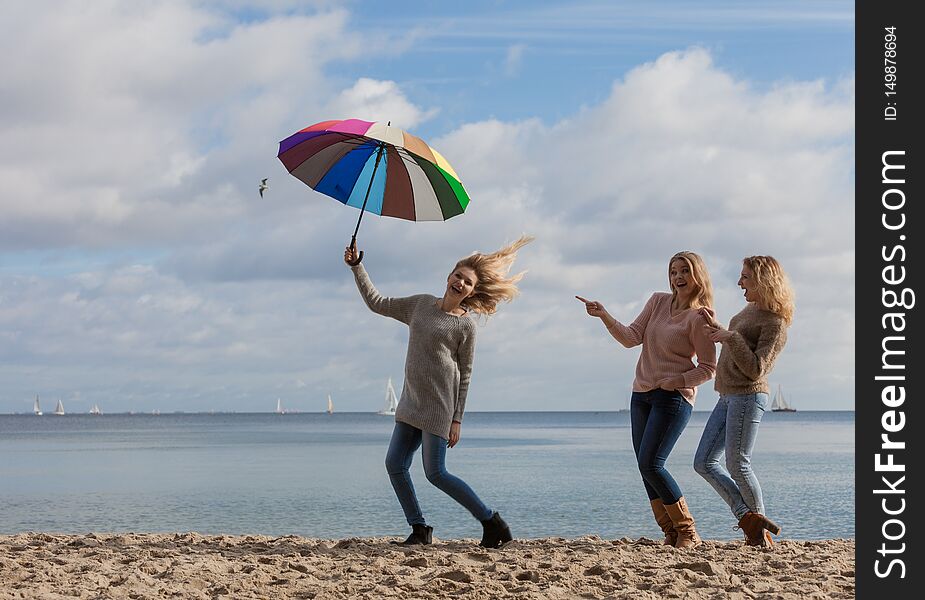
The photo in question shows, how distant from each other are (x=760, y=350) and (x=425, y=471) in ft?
7.58

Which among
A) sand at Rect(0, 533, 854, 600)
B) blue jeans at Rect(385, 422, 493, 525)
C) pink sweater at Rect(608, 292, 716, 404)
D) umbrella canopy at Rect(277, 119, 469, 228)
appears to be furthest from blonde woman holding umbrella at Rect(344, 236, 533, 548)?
pink sweater at Rect(608, 292, 716, 404)

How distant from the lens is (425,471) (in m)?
6.36

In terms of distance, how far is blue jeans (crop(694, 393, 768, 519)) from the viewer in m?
6.25

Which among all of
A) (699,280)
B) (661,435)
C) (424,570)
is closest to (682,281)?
(699,280)

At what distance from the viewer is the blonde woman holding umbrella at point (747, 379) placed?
20.4ft

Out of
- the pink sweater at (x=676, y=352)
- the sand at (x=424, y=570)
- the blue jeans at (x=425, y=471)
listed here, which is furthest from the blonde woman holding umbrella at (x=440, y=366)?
the pink sweater at (x=676, y=352)

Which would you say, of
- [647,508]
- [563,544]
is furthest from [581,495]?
[563,544]

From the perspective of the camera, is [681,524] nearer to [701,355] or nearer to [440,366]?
[701,355]

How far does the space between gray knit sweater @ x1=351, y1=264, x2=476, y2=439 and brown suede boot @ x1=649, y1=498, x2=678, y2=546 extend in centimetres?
147

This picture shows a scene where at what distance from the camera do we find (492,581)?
5484 millimetres

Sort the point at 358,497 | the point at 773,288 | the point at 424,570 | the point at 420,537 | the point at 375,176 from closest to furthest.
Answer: the point at 424,570, the point at 773,288, the point at 420,537, the point at 375,176, the point at 358,497
